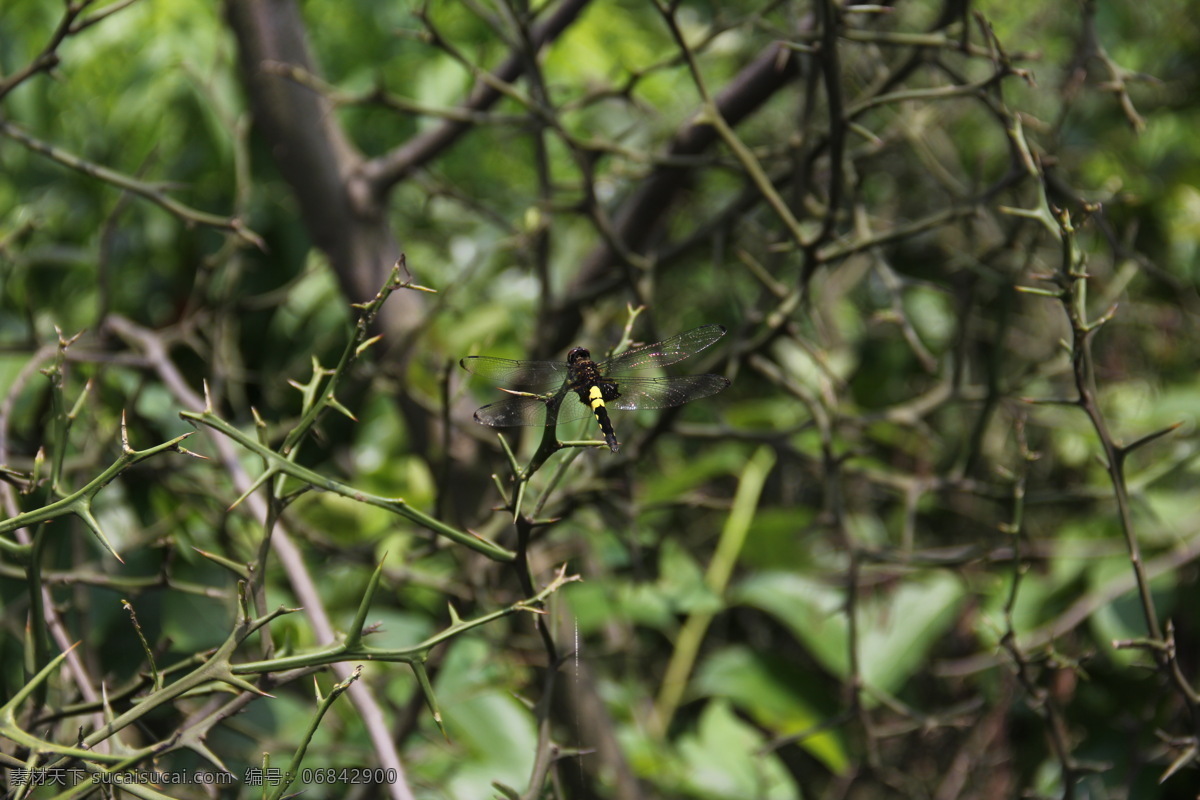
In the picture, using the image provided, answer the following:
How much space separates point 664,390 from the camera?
119cm

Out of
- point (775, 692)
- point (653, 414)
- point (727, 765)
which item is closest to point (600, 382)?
point (653, 414)

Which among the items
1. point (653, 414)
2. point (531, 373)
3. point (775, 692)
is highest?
point (531, 373)

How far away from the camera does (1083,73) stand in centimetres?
129

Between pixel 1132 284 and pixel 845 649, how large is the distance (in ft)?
4.28

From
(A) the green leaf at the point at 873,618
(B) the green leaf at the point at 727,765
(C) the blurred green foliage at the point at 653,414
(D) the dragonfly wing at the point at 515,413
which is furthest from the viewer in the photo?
(A) the green leaf at the point at 873,618

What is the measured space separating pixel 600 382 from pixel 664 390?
0.25 feet

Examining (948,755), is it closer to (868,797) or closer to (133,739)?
(868,797)

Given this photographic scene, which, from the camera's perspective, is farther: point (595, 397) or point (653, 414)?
point (653, 414)

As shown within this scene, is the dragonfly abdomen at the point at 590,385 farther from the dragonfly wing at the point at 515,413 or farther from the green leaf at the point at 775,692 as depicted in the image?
the green leaf at the point at 775,692

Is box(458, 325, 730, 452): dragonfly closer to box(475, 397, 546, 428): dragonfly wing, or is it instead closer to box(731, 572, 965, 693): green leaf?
box(475, 397, 546, 428): dragonfly wing

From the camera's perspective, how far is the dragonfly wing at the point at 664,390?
1107 mm

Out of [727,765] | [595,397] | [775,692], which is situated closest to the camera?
[595,397]

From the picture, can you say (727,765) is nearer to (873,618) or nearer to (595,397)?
(873,618)

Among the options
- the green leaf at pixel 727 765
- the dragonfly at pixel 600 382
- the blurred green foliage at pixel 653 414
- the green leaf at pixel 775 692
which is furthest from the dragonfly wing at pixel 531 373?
the green leaf at pixel 775 692
